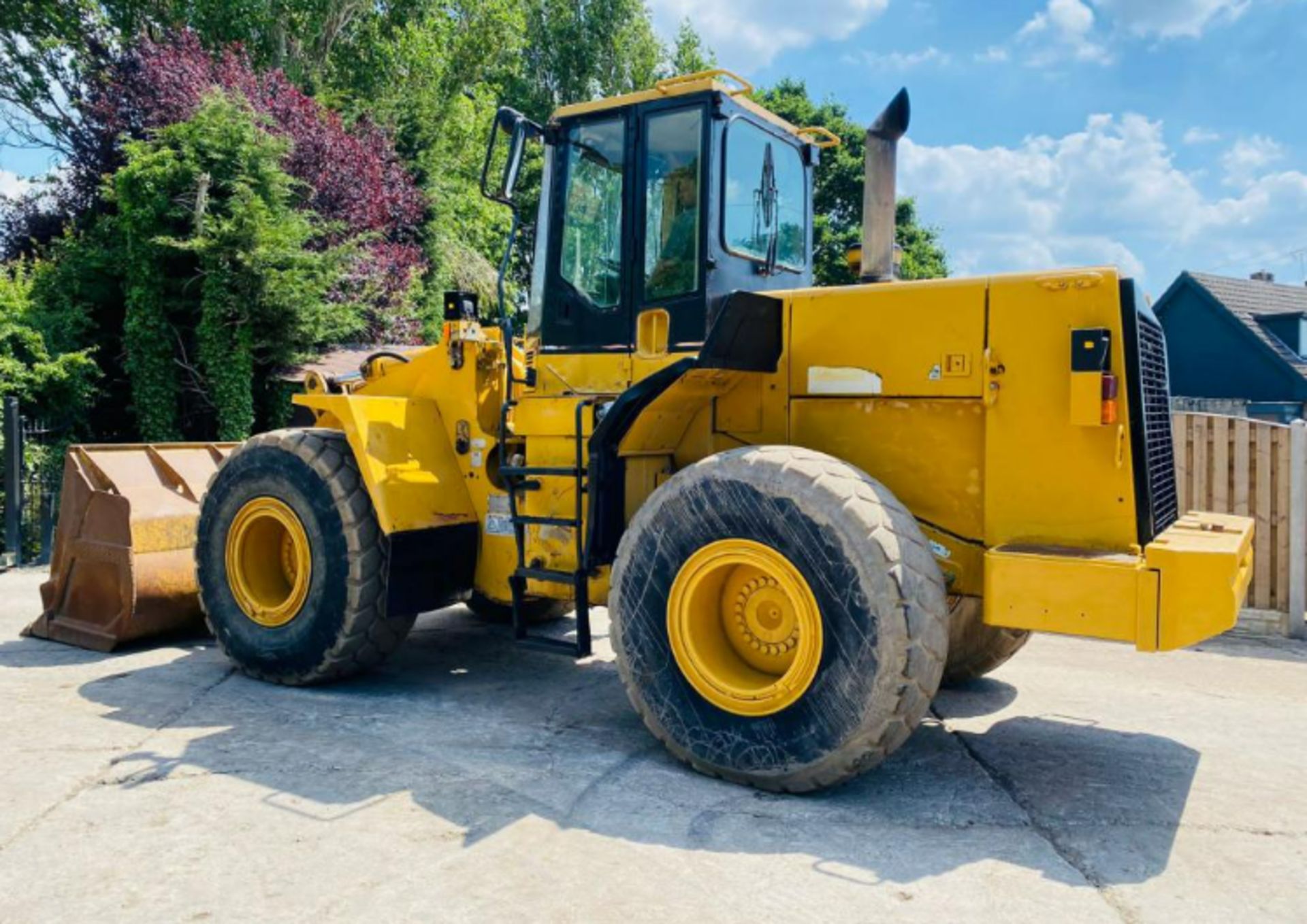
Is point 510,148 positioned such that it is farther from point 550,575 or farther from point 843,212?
point 843,212

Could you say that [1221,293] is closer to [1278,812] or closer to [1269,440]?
[1269,440]

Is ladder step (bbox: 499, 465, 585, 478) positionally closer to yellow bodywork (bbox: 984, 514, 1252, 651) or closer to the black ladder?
the black ladder

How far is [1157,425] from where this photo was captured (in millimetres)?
4539

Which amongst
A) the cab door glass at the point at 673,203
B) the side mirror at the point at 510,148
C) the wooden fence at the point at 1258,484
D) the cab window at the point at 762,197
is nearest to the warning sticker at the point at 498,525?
the cab door glass at the point at 673,203

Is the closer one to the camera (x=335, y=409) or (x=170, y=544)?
(x=335, y=409)

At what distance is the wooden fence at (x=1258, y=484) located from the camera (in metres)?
7.64

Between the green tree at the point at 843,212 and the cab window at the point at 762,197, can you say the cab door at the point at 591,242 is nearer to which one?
the cab window at the point at 762,197

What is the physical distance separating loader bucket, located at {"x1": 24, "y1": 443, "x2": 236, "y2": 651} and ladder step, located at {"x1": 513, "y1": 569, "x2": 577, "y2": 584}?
2.28 m

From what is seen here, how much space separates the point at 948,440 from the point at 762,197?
68.1 inches

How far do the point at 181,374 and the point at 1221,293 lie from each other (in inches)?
1072

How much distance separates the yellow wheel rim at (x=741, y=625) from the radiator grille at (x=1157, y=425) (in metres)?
1.46

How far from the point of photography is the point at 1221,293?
97.2 ft

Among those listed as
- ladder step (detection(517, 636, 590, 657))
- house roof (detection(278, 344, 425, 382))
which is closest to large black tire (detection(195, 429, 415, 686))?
ladder step (detection(517, 636, 590, 657))

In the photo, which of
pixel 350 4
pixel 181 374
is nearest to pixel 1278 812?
pixel 181 374
